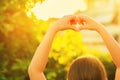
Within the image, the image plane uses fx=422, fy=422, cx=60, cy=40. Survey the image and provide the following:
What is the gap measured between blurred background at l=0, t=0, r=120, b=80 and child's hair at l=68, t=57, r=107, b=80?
215 cm

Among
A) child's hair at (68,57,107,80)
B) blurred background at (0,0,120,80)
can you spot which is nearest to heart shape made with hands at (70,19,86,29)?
child's hair at (68,57,107,80)

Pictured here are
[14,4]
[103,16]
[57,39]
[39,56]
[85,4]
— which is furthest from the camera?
[103,16]

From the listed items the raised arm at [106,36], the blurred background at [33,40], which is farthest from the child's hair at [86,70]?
the blurred background at [33,40]

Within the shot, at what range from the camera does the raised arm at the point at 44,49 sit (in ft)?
7.59

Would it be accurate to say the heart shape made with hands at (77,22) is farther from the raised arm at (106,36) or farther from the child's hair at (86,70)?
the child's hair at (86,70)

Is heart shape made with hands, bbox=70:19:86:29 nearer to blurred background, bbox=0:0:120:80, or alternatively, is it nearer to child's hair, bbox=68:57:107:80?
child's hair, bbox=68:57:107:80

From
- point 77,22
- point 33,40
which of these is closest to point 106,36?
point 77,22

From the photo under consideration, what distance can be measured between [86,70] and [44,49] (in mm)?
264

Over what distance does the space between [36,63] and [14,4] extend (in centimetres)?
216

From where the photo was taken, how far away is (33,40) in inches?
180

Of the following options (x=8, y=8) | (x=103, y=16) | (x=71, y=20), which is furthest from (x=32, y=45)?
(x=71, y=20)

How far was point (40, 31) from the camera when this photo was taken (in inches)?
182

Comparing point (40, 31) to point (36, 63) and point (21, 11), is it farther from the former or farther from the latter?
point (36, 63)

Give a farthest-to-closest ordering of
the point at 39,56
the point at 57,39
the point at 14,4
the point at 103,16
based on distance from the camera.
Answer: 1. the point at 103,16
2. the point at 57,39
3. the point at 14,4
4. the point at 39,56
